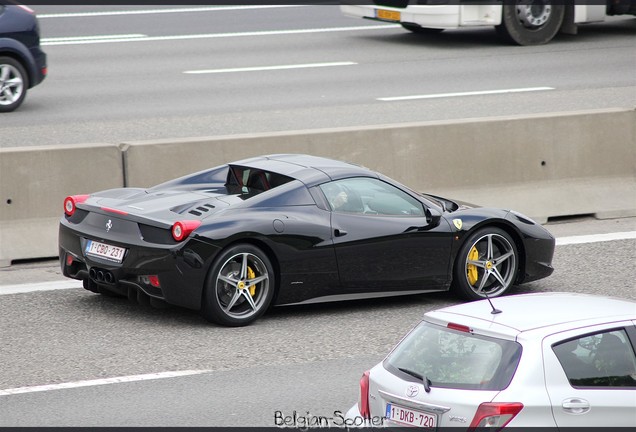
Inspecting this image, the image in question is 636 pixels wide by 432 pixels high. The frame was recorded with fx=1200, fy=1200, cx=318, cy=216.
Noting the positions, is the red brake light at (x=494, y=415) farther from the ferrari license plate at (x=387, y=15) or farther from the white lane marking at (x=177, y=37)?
the white lane marking at (x=177, y=37)

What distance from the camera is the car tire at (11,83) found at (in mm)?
16188

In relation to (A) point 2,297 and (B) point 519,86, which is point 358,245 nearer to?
(A) point 2,297

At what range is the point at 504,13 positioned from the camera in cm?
2131

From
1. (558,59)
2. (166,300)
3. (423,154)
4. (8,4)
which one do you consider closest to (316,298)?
(166,300)

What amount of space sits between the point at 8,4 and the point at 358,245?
8708 mm

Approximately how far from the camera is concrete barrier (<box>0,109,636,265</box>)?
441 inches

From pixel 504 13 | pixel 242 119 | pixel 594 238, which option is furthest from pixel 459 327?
pixel 504 13

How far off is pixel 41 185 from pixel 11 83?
547 cm

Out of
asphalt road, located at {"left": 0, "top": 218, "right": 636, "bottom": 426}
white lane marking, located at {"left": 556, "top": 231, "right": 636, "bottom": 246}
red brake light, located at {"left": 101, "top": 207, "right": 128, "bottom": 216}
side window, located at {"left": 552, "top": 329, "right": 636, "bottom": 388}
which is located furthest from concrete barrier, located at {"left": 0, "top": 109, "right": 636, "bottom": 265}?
side window, located at {"left": 552, "top": 329, "right": 636, "bottom": 388}

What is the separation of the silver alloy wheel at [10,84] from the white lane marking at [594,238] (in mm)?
7858

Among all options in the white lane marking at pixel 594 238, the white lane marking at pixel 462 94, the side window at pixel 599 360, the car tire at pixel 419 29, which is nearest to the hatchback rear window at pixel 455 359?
the side window at pixel 599 360

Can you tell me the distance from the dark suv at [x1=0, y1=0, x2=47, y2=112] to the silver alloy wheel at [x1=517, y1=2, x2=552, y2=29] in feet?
29.9

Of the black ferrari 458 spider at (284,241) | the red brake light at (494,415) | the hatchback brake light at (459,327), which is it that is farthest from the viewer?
the black ferrari 458 spider at (284,241)

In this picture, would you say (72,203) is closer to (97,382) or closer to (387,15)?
(97,382)
